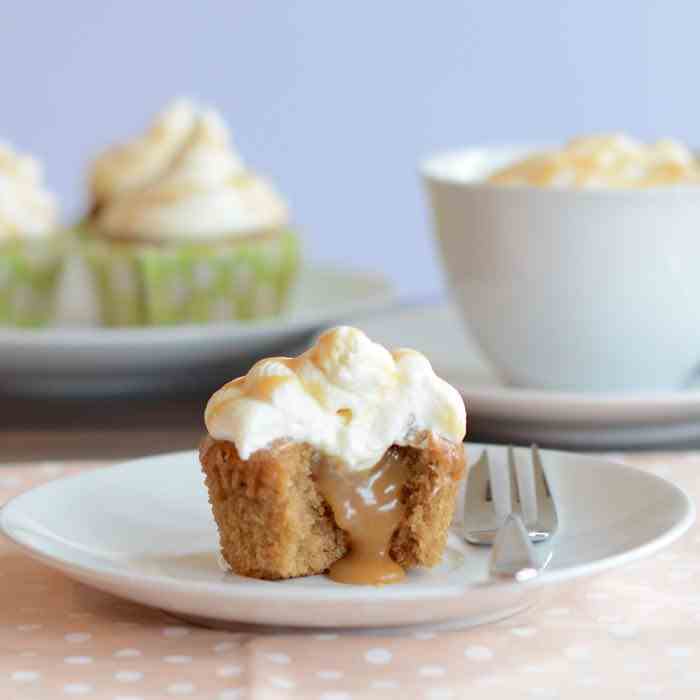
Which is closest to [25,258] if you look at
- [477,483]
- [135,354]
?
[135,354]

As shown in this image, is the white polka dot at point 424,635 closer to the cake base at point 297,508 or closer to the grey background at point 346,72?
the cake base at point 297,508

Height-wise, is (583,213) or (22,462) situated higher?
(583,213)

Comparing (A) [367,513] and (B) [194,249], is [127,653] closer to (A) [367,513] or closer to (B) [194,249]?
(A) [367,513]

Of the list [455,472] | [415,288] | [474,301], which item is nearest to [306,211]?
[415,288]

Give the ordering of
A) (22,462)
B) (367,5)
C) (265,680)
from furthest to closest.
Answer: (367,5) → (22,462) → (265,680)

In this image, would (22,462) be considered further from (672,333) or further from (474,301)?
(672,333)

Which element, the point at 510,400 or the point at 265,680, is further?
the point at 510,400

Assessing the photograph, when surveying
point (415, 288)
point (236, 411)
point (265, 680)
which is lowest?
point (415, 288)
